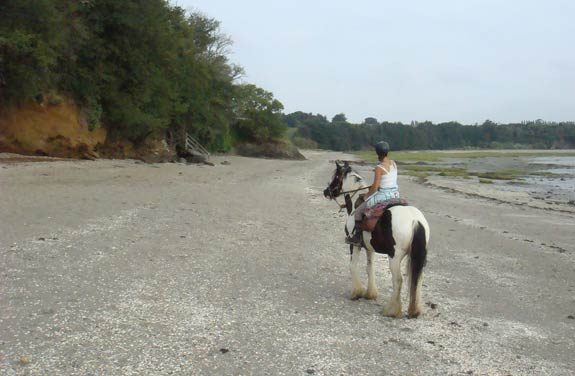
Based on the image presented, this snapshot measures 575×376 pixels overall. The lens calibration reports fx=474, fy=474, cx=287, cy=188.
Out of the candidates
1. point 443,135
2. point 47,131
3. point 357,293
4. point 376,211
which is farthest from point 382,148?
point 443,135

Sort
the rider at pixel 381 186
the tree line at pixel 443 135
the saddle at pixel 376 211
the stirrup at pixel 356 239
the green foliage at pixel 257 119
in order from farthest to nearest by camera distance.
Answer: the tree line at pixel 443 135 → the green foliage at pixel 257 119 → the stirrup at pixel 356 239 → the rider at pixel 381 186 → the saddle at pixel 376 211

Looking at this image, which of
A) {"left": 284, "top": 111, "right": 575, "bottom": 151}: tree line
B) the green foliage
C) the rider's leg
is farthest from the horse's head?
{"left": 284, "top": 111, "right": 575, "bottom": 151}: tree line

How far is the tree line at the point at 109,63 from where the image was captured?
21.6 metres

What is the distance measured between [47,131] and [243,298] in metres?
21.9

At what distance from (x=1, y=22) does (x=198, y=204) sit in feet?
44.7

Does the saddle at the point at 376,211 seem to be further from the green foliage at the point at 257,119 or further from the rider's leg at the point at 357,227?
the green foliage at the point at 257,119

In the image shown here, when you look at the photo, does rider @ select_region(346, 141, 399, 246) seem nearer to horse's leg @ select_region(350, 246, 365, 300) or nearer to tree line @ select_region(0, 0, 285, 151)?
horse's leg @ select_region(350, 246, 365, 300)

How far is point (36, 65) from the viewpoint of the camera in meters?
22.2

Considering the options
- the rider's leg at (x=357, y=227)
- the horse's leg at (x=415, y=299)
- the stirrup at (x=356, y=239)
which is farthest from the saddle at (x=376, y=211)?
the horse's leg at (x=415, y=299)

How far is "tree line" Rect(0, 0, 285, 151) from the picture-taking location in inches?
851

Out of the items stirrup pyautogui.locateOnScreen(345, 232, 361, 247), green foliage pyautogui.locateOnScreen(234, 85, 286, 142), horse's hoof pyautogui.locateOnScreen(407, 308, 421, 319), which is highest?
green foliage pyautogui.locateOnScreen(234, 85, 286, 142)

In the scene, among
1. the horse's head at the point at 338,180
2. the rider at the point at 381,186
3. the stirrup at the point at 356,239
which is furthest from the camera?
the horse's head at the point at 338,180

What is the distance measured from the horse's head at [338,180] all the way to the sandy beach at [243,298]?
5.07 ft

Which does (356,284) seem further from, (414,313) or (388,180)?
(388,180)
